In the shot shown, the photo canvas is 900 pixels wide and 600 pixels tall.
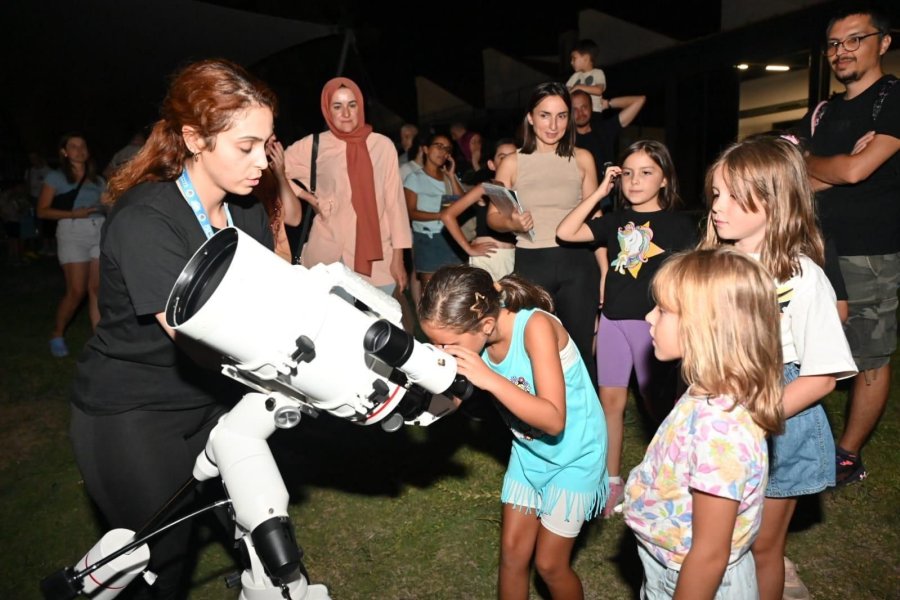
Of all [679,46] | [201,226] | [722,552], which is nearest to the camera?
[722,552]

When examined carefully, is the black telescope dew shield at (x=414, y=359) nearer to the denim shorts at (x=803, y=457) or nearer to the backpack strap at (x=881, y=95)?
the denim shorts at (x=803, y=457)

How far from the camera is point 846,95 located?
9.26 feet

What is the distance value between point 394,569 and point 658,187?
2.16m

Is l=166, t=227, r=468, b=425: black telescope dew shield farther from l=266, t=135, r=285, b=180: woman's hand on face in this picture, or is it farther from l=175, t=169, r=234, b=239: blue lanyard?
l=266, t=135, r=285, b=180: woman's hand on face

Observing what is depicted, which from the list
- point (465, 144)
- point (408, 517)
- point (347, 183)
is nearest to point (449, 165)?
point (465, 144)

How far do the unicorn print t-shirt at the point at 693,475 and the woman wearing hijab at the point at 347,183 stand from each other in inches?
A: 88.2

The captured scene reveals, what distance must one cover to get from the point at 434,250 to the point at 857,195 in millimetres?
3578

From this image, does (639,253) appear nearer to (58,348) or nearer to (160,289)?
(160,289)

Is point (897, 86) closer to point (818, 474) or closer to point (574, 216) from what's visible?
point (574, 216)

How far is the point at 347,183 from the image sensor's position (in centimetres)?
360

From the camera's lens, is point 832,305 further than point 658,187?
No

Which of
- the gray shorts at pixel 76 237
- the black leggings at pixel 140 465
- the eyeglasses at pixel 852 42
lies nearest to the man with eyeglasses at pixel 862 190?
the eyeglasses at pixel 852 42

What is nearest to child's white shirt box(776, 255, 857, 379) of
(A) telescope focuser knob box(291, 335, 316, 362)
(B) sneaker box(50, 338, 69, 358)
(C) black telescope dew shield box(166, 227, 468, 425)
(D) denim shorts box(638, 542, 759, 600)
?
(D) denim shorts box(638, 542, 759, 600)

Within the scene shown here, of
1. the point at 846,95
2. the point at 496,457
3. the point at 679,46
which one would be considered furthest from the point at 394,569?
the point at 679,46
